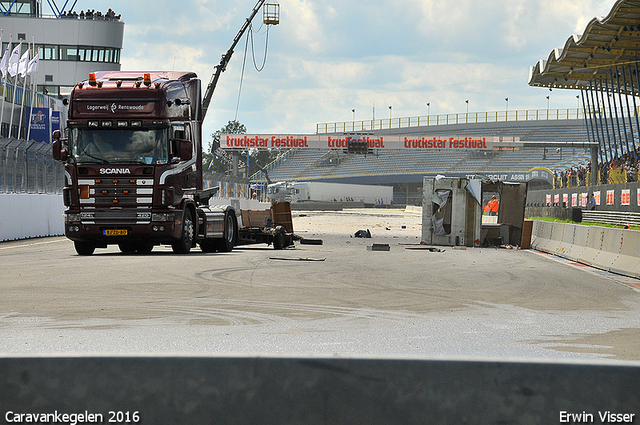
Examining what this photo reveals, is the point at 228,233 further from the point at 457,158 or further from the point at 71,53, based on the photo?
the point at 457,158

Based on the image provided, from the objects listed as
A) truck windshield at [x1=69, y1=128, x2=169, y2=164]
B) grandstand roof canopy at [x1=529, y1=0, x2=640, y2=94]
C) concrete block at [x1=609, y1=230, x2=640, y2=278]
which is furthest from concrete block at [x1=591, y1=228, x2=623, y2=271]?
grandstand roof canopy at [x1=529, y1=0, x2=640, y2=94]

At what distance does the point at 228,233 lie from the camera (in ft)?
71.6

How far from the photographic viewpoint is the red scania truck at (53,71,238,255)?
58.7 ft

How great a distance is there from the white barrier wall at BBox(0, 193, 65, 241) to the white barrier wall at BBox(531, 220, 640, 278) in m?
16.7

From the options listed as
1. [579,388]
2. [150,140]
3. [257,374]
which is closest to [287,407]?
[257,374]

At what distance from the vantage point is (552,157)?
96875 millimetres

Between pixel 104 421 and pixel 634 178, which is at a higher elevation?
pixel 634 178

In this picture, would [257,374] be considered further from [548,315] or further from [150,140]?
[150,140]

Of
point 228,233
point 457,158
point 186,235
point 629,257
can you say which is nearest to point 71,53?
point 457,158

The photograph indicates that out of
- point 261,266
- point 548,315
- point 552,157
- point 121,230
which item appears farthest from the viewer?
point 552,157

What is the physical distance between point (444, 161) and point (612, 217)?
251 ft

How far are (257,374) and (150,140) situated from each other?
1541cm

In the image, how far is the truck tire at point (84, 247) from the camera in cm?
1953

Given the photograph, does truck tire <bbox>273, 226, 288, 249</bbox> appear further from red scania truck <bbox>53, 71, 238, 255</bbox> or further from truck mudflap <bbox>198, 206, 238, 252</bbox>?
red scania truck <bbox>53, 71, 238, 255</bbox>
